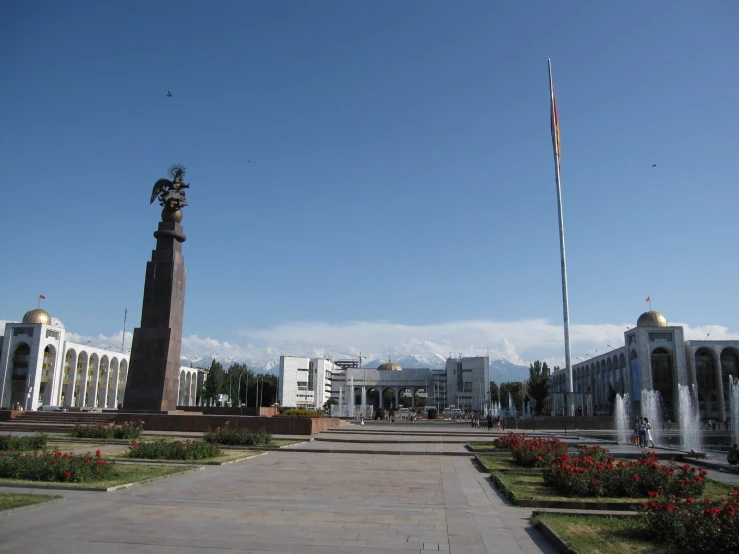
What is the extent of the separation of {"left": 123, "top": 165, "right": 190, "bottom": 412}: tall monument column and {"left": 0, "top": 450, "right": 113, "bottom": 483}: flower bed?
15.6 metres

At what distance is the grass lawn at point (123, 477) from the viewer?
10.3 meters

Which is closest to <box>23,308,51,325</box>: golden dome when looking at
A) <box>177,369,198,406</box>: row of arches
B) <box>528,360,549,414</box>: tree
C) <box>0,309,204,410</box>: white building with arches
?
<box>0,309,204,410</box>: white building with arches

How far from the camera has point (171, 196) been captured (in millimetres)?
28750

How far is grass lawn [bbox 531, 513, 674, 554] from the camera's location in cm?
662

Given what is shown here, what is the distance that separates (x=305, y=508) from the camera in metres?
9.20

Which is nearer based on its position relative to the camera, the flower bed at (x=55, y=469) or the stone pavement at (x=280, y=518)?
the stone pavement at (x=280, y=518)

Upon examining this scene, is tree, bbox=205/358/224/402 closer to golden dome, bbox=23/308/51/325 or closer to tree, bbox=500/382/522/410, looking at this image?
golden dome, bbox=23/308/51/325

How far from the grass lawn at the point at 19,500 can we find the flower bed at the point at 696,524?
28.1 ft

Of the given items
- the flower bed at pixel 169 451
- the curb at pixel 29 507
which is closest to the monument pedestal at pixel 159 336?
the flower bed at pixel 169 451

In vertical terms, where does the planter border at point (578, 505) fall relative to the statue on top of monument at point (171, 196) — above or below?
below

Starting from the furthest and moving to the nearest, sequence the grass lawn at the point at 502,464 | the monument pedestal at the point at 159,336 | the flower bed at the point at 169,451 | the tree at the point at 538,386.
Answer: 1. the tree at the point at 538,386
2. the monument pedestal at the point at 159,336
3. the flower bed at the point at 169,451
4. the grass lawn at the point at 502,464

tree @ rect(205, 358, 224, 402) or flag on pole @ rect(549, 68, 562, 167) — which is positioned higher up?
flag on pole @ rect(549, 68, 562, 167)

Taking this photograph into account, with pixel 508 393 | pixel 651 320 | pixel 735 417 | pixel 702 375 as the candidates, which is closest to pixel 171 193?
pixel 735 417

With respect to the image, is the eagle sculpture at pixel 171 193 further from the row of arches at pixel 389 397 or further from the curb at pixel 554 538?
the row of arches at pixel 389 397
